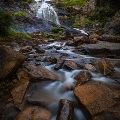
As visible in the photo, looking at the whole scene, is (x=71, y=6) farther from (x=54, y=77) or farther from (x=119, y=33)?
(x=54, y=77)

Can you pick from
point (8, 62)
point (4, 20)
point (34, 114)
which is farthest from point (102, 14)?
point (34, 114)

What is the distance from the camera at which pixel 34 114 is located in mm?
3309

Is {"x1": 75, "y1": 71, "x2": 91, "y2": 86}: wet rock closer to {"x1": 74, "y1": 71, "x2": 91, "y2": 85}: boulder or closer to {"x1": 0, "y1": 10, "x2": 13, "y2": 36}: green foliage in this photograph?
{"x1": 74, "y1": 71, "x2": 91, "y2": 85}: boulder

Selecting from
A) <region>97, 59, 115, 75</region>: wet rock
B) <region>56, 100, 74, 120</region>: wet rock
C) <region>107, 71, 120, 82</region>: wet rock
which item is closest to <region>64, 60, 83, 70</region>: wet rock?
<region>97, 59, 115, 75</region>: wet rock

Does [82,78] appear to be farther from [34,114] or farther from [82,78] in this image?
[34,114]

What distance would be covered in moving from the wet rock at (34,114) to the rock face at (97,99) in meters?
0.79

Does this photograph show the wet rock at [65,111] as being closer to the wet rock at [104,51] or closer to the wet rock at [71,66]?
the wet rock at [71,66]

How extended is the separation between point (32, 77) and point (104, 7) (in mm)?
23298

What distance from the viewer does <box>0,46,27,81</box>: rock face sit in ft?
14.5

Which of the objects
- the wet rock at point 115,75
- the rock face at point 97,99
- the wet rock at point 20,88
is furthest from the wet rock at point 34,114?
the wet rock at point 115,75

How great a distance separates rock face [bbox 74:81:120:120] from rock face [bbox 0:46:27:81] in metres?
1.83

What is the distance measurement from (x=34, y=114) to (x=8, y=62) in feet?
6.01

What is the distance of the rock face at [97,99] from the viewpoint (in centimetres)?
310

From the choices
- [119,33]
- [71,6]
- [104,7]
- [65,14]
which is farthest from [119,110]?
[71,6]
